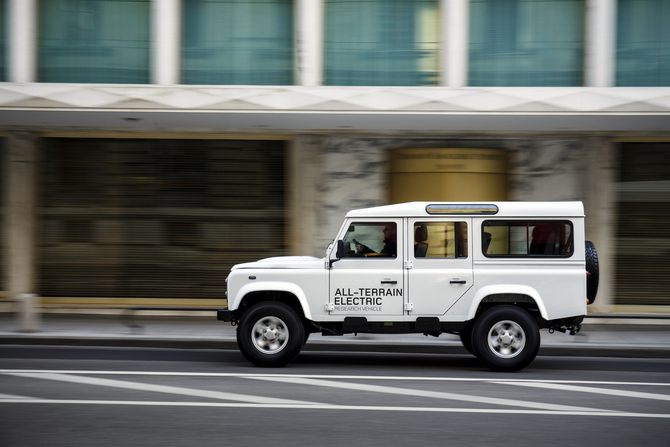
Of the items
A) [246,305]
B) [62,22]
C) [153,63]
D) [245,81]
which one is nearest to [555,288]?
[246,305]

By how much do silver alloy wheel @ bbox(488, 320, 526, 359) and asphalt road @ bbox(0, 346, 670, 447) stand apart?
32 centimetres

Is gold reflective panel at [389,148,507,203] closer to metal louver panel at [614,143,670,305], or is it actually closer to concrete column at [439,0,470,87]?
concrete column at [439,0,470,87]

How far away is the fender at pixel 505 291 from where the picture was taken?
773 centimetres

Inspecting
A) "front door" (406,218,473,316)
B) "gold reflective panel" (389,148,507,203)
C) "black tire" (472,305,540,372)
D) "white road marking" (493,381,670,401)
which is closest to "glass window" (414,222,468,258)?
"front door" (406,218,473,316)

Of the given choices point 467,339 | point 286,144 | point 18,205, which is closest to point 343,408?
point 467,339

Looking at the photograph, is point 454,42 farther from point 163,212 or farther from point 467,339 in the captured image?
point 163,212

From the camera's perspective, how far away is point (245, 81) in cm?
1289

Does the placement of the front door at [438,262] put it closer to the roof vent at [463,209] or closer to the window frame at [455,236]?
the window frame at [455,236]

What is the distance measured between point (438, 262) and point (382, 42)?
643cm

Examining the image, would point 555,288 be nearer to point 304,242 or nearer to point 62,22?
point 304,242

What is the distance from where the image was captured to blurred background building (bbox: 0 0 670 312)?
12.6 meters

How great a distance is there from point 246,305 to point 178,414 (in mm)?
2673

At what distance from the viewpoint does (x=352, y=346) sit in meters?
9.67

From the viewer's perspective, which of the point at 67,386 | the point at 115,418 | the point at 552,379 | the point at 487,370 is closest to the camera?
the point at 115,418
